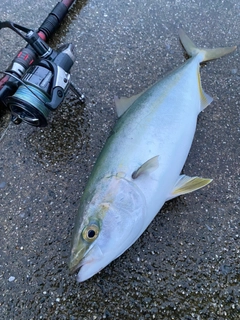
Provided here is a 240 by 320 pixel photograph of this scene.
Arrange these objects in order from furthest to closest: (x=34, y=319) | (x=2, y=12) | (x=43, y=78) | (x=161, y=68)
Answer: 1. (x=2, y=12)
2. (x=161, y=68)
3. (x=43, y=78)
4. (x=34, y=319)

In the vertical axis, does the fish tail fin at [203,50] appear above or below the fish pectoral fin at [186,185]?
above

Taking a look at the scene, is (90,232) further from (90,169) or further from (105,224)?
(90,169)

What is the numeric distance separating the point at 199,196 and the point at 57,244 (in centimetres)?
107

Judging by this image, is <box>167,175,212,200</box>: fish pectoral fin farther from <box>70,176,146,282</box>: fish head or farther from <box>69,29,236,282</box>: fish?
<box>70,176,146,282</box>: fish head

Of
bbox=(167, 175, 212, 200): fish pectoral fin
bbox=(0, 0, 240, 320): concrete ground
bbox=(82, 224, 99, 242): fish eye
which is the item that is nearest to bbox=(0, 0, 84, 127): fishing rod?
bbox=(0, 0, 240, 320): concrete ground

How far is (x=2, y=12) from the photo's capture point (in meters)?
3.06

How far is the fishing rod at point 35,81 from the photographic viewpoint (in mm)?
2046

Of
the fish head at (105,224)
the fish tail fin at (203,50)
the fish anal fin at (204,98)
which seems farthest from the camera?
the fish tail fin at (203,50)

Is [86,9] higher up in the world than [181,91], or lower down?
higher up

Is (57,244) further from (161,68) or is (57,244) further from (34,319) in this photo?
(161,68)

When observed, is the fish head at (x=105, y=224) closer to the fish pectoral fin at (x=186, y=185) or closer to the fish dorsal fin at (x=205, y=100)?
the fish pectoral fin at (x=186, y=185)

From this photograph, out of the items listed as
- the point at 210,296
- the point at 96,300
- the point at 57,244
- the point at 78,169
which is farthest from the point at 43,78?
the point at 210,296

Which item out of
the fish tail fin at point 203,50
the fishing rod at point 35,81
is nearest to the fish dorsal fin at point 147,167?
the fishing rod at point 35,81

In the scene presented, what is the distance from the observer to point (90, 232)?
68.7 inches
